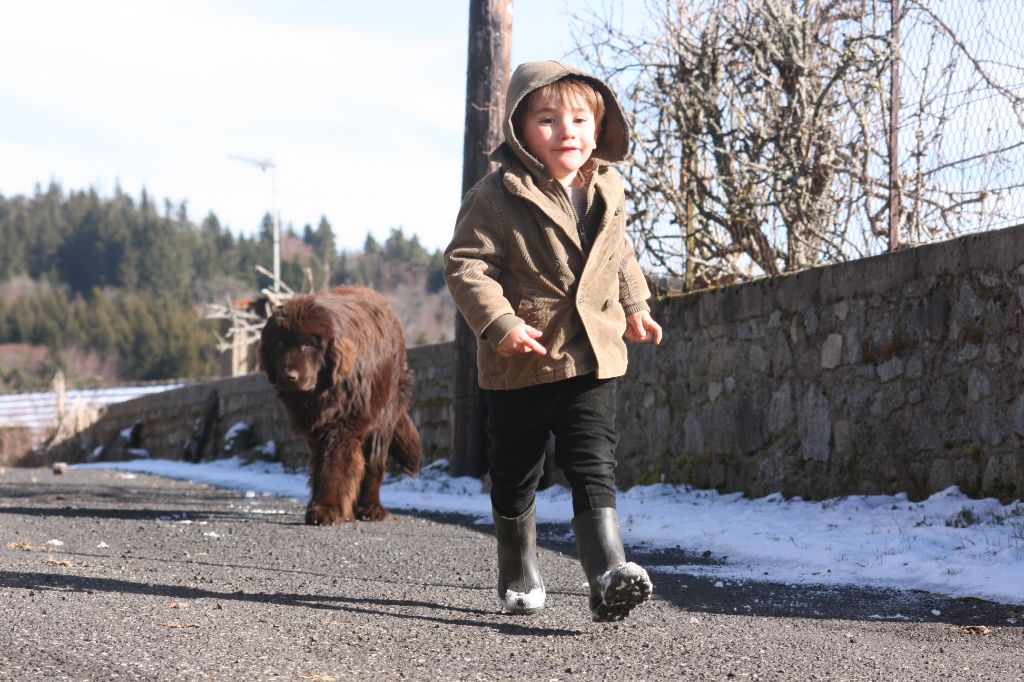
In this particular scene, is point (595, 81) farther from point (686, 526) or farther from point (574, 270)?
point (686, 526)

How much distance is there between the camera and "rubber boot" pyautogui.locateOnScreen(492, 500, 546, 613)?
3.49 metres

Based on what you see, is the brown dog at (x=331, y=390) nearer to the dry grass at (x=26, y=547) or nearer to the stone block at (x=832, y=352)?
the dry grass at (x=26, y=547)

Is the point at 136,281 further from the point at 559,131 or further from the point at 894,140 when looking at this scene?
the point at 559,131

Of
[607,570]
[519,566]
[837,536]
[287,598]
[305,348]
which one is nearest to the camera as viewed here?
[607,570]

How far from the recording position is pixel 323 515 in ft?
20.0

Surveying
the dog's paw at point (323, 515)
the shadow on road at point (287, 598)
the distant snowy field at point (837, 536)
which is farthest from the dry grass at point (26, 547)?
the distant snowy field at point (837, 536)

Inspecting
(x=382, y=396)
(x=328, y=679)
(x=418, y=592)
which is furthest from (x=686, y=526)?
(x=328, y=679)

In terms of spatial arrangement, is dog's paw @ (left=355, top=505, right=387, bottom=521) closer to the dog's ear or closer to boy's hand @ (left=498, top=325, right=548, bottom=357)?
the dog's ear

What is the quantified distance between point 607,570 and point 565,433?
0.42 m

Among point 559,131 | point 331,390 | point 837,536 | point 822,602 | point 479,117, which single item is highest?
point 479,117

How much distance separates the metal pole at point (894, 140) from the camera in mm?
6742

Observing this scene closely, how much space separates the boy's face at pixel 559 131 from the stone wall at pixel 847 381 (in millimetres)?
2778

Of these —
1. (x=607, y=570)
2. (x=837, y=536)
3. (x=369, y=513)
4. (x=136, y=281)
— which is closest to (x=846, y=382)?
(x=837, y=536)

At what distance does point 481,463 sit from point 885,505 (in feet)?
13.2
